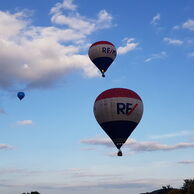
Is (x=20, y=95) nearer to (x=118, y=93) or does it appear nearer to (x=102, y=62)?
(x=102, y=62)

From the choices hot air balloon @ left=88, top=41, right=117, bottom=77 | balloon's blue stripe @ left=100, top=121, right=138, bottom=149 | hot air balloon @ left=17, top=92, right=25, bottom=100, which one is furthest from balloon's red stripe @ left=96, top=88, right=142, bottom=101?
hot air balloon @ left=17, top=92, right=25, bottom=100

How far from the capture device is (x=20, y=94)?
78688 mm

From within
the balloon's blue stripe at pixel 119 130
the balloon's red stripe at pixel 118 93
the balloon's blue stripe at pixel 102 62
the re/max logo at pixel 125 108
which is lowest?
the balloon's blue stripe at pixel 119 130

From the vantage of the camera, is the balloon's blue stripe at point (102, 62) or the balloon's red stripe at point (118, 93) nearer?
the balloon's red stripe at point (118, 93)

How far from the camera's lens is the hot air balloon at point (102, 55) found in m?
79.1

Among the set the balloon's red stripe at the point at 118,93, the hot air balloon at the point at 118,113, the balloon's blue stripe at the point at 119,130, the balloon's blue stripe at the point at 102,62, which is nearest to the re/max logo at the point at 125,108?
the hot air balloon at the point at 118,113

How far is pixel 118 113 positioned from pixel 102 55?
2436cm

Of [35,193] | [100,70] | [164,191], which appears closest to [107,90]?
[100,70]

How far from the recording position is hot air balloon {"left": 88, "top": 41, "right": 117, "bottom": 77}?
3115 inches

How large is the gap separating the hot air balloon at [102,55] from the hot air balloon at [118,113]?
20277 mm

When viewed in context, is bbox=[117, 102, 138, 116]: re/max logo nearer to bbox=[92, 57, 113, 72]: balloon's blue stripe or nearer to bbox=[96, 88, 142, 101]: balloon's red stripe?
bbox=[96, 88, 142, 101]: balloon's red stripe

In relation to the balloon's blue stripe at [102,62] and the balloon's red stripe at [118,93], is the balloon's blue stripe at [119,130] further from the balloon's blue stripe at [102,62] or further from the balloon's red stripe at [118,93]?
the balloon's blue stripe at [102,62]

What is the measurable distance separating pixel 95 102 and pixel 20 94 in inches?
926

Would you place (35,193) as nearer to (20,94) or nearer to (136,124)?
(20,94)
